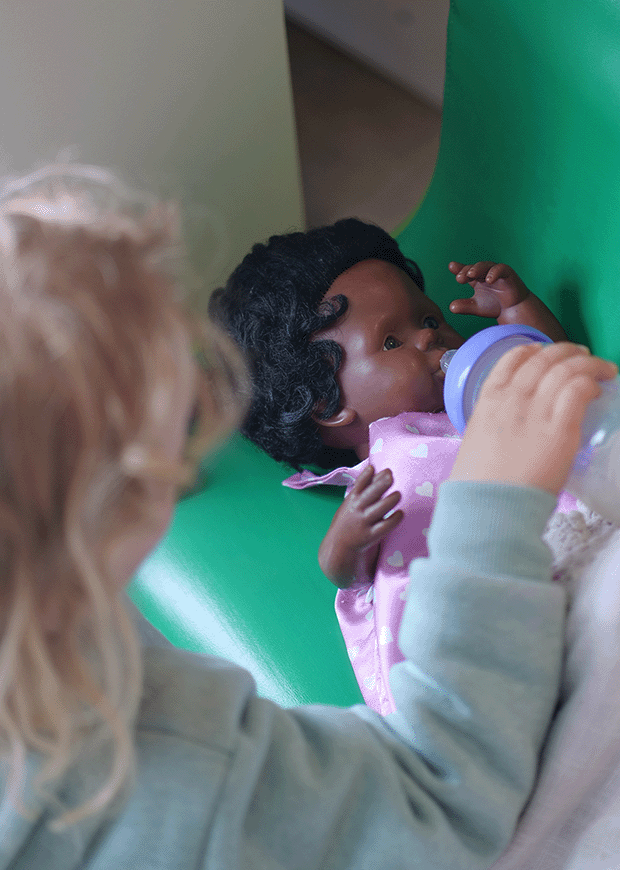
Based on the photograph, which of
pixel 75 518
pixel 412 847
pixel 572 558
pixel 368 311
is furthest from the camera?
pixel 368 311

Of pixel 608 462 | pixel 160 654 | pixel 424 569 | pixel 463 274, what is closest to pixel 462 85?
pixel 463 274

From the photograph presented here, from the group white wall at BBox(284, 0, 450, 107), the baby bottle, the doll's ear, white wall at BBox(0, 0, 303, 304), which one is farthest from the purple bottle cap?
white wall at BBox(284, 0, 450, 107)

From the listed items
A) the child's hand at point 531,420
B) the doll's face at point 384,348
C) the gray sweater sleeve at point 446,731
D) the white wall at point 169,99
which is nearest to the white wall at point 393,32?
the white wall at point 169,99

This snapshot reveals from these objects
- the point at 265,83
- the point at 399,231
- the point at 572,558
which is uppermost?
the point at 265,83

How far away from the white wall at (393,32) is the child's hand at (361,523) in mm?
1125

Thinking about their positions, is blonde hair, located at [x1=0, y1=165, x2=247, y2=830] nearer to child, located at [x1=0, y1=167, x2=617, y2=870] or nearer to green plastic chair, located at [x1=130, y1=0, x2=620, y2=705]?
child, located at [x1=0, y1=167, x2=617, y2=870]

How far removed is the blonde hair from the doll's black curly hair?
1.68ft

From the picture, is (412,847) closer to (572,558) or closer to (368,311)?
(572,558)

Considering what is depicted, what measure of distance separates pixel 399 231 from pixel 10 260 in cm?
100

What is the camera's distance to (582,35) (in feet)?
2.36

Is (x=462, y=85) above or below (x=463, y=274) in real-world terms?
above

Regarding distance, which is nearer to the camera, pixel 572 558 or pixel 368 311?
pixel 572 558

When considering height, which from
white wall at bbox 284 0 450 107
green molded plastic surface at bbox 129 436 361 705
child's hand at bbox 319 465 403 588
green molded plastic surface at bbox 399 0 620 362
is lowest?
green molded plastic surface at bbox 129 436 361 705

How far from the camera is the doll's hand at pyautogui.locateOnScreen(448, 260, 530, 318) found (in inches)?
35.2
